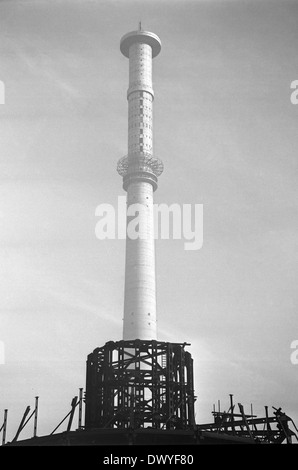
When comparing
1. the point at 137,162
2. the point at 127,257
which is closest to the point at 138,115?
the point at 137,162

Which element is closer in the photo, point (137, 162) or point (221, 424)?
point (221, 424)

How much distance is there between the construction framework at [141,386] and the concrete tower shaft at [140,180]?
1202 inches

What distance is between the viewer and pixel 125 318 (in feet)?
249

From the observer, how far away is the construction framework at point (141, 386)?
40.9 m

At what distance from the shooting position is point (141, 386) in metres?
41.1

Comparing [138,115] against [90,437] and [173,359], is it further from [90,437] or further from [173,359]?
[90,437]

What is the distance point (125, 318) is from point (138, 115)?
30406 millimetres

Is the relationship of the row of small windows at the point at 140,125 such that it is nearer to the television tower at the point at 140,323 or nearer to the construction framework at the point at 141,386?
the television tower at the point at 140,323

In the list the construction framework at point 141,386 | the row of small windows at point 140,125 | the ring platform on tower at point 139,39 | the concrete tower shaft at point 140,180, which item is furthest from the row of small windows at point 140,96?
the construction framework at point 141,386

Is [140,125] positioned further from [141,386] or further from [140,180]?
[141,386]

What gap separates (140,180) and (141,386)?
150 ft
